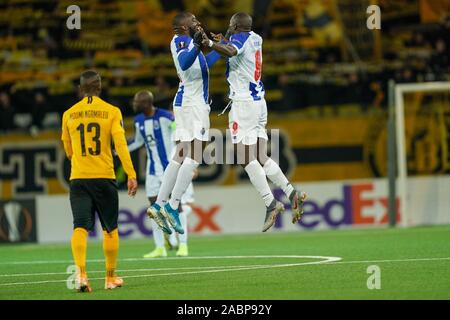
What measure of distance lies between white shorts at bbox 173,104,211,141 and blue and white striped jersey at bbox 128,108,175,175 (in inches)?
117

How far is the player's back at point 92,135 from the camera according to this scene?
379 inches

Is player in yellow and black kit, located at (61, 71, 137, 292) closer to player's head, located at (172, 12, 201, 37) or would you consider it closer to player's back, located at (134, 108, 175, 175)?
player's head, located at (172, 12, 201, 37)

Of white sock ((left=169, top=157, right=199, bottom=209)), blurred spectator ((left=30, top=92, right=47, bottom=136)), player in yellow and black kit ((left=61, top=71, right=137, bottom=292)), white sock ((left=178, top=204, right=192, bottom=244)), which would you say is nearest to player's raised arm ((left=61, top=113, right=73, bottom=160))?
player in yellow and black kit ((left=61, top=71, right=137, bottom=292))

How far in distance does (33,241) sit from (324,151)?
6.37 meters

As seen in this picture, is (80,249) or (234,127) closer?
(80,249)

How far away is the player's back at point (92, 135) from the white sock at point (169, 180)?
8.33 feet

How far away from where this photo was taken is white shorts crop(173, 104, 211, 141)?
1194 centimetres

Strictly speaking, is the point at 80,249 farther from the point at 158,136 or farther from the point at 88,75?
the point at 158,136

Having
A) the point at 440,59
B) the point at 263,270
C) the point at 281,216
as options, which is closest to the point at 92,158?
the point at 263,270

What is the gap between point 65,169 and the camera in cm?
2212

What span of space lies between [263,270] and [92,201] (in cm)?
230

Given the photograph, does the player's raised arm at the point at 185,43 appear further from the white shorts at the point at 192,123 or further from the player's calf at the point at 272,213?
the player's calf at the point at 272,213

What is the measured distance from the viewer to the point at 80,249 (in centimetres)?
953
